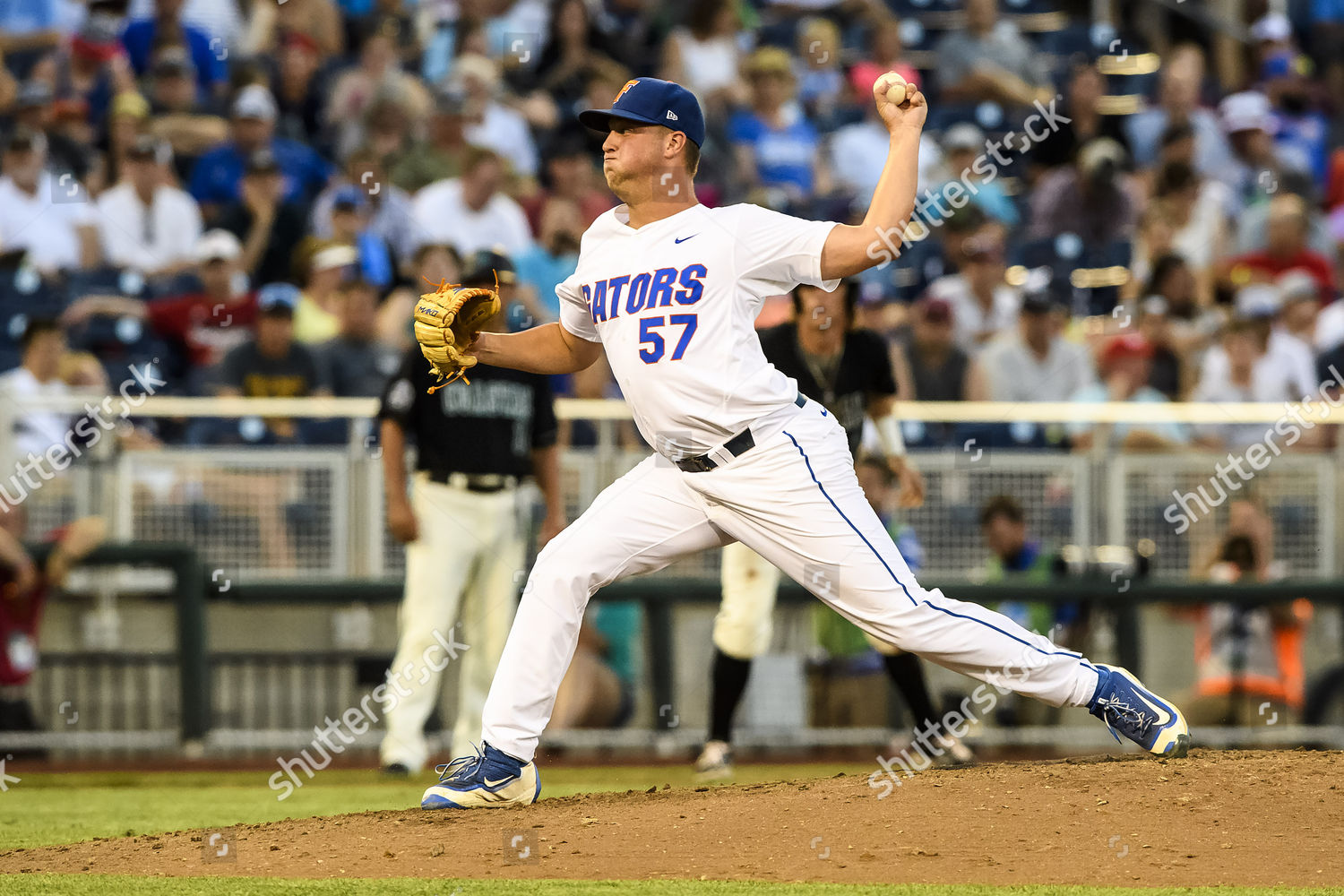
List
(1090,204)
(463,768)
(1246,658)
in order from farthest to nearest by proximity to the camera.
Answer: (1090,204), (1246,658), (463,768)

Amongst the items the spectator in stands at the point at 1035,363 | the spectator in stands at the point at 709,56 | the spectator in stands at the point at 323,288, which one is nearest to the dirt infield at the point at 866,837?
the spectator in stands at the point at 1035,363

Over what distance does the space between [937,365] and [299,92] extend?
538cm

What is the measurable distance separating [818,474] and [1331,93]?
1225cm

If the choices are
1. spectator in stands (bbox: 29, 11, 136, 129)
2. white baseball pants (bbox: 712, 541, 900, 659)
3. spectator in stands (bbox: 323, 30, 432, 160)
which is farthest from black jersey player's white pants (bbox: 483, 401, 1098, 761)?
spectator in stands (bbox: 29, 11, 136, 129)

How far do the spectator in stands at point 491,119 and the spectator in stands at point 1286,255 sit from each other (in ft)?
17.3

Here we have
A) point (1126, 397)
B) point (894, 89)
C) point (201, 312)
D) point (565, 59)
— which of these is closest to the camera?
point (894, 89)

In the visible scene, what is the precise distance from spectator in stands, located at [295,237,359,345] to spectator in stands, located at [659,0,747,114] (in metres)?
3.57

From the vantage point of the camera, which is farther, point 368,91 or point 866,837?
Result: point 368,91

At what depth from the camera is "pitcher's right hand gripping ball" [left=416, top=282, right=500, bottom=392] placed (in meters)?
5.04

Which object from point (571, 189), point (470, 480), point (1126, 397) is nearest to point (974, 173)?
point (1126, 397)

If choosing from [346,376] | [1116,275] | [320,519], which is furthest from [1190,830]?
[1116,275]

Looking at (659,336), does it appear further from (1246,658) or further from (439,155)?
(439,155)

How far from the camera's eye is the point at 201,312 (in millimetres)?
10633

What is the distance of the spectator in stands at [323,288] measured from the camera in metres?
10.8
